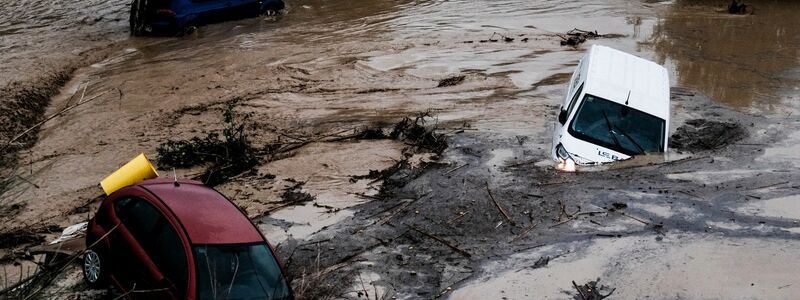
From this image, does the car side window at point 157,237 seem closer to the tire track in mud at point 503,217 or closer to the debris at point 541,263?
the tire track in mud at point 503,217

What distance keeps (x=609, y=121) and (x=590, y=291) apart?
3787mm

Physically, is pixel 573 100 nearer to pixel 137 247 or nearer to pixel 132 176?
pixel 132 176

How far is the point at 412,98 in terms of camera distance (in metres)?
15.1

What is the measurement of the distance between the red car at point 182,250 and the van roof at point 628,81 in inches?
234

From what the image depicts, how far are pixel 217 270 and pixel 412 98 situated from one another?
8.71 meters

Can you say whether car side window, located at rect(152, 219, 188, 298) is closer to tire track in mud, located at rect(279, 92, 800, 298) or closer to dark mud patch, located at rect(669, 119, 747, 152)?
tire track in mud, located at rect(279, 92, 800, 298)

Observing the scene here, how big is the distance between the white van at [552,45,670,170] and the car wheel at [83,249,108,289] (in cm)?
598

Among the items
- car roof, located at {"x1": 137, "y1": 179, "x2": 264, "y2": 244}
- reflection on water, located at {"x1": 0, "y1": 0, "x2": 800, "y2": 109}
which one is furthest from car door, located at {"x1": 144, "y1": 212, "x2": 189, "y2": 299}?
reflection on water, located at {"x1": 0, "y1": 0, "x2": 800, "y2": 109}

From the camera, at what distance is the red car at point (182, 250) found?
22.1ft

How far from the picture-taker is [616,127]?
11.0 metres

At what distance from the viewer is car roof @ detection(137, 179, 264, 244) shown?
276 inches

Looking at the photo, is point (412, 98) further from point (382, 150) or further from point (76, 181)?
point (76, 181)

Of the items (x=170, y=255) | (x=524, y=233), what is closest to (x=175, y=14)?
(x=524, y=233)

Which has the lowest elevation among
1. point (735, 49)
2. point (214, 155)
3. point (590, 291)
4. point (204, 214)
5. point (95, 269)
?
point (735, 49)
